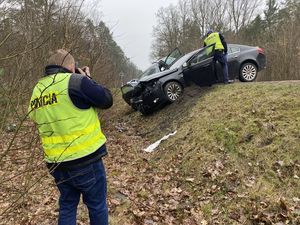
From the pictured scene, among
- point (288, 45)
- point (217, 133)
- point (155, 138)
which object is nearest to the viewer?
point (217, 133)

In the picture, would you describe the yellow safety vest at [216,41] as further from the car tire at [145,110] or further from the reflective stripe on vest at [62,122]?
the reflective stripe on vest at [62,122]

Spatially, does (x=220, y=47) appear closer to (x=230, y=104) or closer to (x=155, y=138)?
(x=230, y=104)

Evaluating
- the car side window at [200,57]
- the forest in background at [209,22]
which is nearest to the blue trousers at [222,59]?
the car side window at [200,57]

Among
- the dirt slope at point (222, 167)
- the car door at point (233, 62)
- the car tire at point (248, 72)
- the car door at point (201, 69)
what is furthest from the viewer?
the car tire at point (248, 72)

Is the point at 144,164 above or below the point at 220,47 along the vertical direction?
below

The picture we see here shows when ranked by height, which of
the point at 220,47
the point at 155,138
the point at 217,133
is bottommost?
the point at 155,138

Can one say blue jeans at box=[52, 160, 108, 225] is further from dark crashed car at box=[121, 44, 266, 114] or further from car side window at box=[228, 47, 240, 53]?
car side window at box=[228, 47, 240, 53]

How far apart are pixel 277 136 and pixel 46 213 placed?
3.88 meters

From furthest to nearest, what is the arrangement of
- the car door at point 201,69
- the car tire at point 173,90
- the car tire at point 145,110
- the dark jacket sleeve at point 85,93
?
the car tire at point 145,110 < the car tire at point 173,90 < the car door at point 201,69 < the dark jacket sleeve at point 85,93

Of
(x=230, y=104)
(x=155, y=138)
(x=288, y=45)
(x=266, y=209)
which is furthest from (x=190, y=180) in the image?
(x=288, y=45)

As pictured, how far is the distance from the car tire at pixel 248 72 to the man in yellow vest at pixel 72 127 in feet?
30.9

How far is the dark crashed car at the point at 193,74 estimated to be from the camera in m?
11.3

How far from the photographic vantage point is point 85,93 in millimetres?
3264

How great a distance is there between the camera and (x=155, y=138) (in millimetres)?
10070
